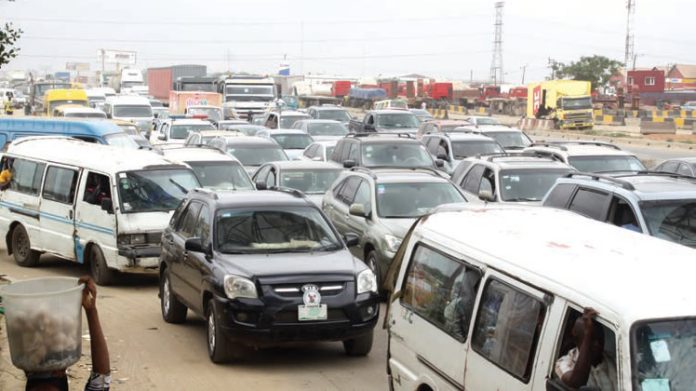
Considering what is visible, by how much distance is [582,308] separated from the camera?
16.5 ft

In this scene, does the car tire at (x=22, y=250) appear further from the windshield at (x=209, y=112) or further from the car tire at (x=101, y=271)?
the windshield at (x=209, y=112)

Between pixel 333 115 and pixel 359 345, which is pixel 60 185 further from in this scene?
pixel 333 115

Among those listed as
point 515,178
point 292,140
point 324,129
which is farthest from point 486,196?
point 324,129

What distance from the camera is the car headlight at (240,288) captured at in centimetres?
967

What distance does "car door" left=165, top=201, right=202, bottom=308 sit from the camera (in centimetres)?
1116

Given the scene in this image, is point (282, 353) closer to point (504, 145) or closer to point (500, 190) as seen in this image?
point (500, 190)

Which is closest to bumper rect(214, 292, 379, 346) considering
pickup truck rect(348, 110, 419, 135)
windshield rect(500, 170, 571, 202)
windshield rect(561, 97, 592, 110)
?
windshield rect(500, 170, 571, 202)

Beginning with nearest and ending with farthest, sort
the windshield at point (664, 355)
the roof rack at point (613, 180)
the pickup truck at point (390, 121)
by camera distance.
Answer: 1. the windshield at point (664, 355)
2. the roof rack at point (613, 180)
3. the pickup truck at point (390, 121)

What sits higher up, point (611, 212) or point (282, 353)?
point (611, 212)

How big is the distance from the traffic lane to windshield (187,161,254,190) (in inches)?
196

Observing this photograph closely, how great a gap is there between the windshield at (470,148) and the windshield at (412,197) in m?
8.47

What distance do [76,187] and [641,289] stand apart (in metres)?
12.0

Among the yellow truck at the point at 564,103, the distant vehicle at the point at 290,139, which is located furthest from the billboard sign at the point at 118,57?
the distant vehicle at the point at 290,139

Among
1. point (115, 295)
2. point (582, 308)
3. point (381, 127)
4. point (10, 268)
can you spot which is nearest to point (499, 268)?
point (582, 308)
